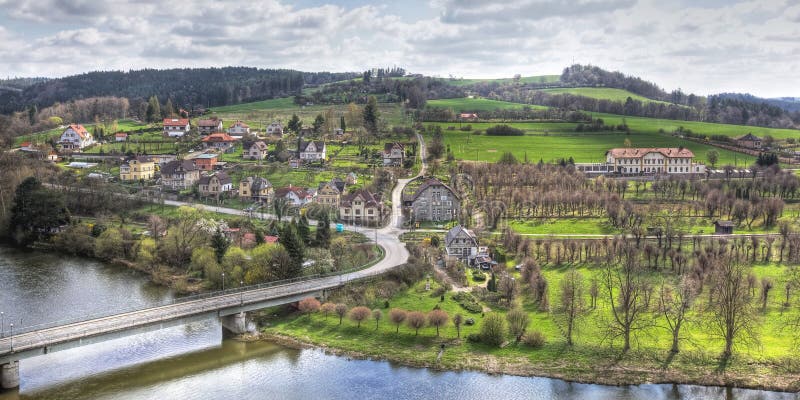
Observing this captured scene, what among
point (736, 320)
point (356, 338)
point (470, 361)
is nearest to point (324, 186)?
point (356, 338)

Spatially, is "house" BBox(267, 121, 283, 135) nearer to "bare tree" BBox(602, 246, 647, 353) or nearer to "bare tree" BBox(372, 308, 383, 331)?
"bare tree" BBox(372, 308, 383, 331)

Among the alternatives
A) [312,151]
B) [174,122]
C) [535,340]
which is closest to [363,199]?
[312,151]

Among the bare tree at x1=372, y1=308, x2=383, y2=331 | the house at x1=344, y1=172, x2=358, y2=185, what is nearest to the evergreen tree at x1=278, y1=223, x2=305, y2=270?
the bare tree at x1=372, y1=308, x2=383, y2=331

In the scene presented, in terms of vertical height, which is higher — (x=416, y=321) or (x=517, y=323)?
(x=517, y=323)

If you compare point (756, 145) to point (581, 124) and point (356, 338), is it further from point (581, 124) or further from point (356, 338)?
point (356, 338)

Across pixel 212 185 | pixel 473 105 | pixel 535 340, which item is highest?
pixel 473 105

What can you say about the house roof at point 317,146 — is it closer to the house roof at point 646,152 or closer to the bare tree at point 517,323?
the house roof at point 646,152

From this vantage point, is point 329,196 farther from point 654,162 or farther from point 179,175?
point 654,162
